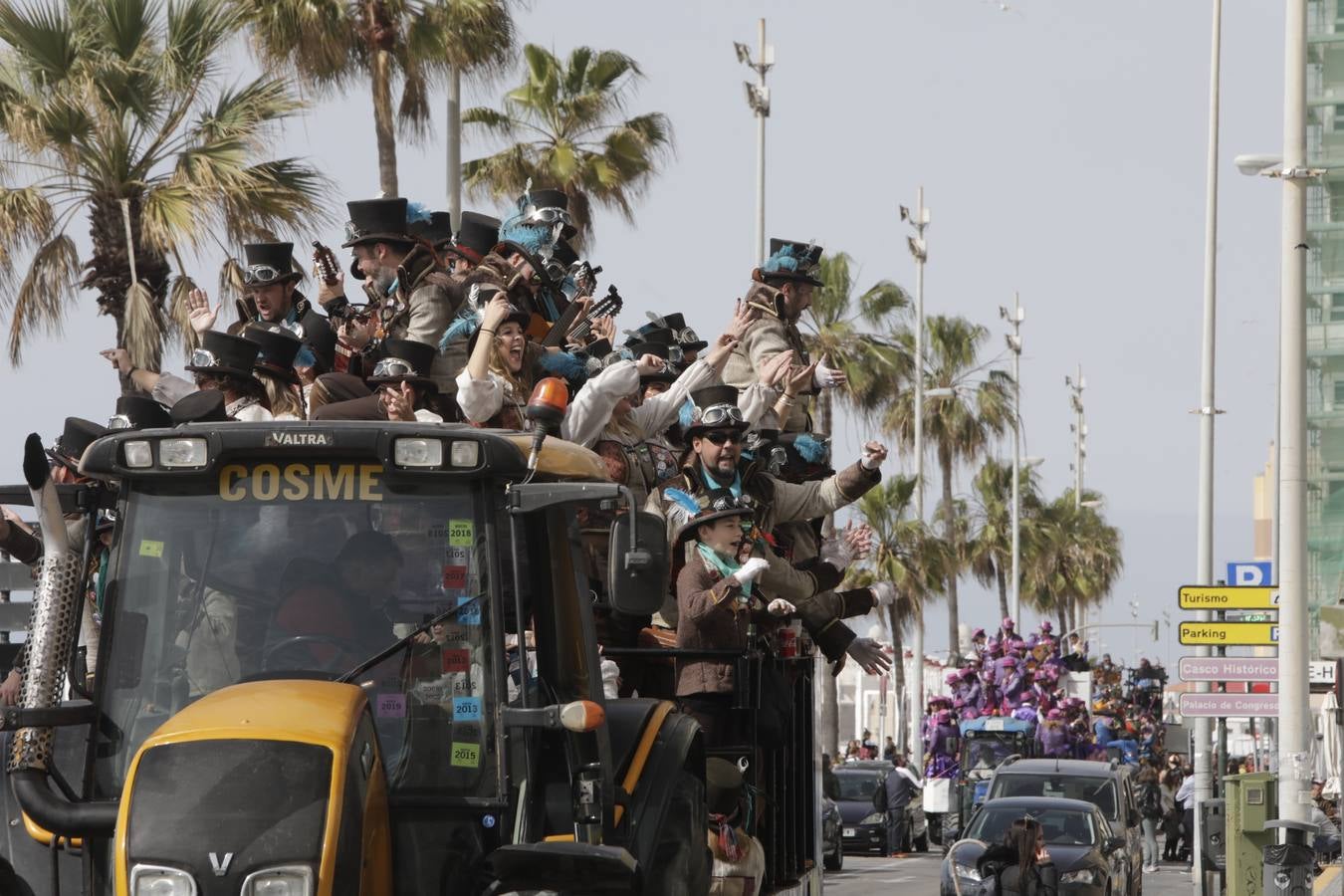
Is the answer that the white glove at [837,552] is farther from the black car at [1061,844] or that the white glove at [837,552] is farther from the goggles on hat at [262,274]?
the black car at [1061,844]

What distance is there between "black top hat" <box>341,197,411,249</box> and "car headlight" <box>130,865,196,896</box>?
18.1 feet

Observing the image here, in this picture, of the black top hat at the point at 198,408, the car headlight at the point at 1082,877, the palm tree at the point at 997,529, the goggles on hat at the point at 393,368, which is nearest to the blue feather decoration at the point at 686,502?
the goggles on hat at the point at 393,368

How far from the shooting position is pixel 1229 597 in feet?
74.4

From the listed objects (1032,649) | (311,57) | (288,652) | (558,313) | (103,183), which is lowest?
(1032,649)

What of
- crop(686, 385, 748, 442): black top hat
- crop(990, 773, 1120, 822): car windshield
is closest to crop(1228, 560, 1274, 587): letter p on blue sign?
crop(990, 773, 1120, 822): car windshield

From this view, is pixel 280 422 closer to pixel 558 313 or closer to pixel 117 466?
pixel 117 466

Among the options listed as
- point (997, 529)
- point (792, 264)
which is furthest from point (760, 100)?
point (997, 529)

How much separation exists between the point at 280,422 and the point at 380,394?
1.98 metres

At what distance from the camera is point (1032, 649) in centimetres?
3934

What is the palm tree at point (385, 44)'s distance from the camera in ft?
74.8

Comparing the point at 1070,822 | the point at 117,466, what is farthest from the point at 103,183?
the point at 117,466

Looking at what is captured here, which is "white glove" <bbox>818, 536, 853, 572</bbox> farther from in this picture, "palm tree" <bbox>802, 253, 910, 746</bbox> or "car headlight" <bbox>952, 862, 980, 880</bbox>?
"palm tree" <bbox>802, 253, 910, 746</bbox>

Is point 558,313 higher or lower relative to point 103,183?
lower

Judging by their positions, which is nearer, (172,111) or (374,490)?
(374,490)
